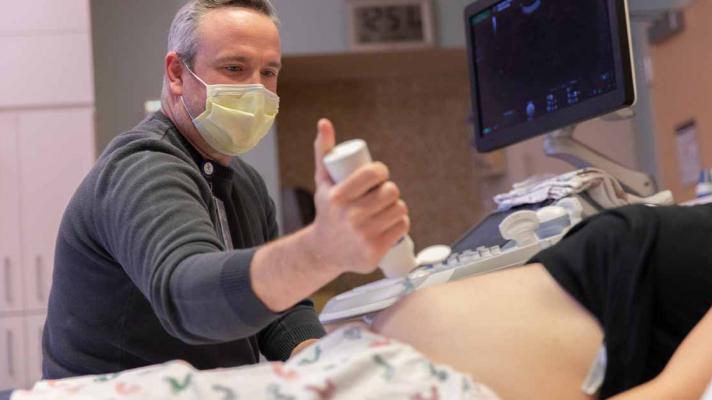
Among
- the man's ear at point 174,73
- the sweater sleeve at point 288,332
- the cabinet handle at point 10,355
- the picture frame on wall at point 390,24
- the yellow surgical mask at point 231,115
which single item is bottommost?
the cabinet handle at point 10,355

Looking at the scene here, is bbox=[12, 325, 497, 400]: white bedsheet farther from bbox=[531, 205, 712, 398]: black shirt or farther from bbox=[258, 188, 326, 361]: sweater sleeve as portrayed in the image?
bbox=[258, 188, 326, 361]: sweater sleeve

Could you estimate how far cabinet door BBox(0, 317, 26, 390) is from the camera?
328 centimetres

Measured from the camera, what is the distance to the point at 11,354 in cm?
329

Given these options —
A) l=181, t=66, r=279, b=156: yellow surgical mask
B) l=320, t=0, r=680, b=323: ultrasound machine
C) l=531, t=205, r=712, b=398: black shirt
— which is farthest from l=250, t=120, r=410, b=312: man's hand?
l=181, t=66, r=279, b=156: yellow surgical mask

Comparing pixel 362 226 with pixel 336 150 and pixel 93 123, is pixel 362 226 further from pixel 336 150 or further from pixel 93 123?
pixel 93 123

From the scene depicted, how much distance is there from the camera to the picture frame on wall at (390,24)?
13.2ft

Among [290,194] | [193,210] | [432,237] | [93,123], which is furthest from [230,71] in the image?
[432,237]

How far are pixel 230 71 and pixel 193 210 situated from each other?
1.64ft

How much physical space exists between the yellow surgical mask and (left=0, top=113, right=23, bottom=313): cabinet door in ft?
6.81

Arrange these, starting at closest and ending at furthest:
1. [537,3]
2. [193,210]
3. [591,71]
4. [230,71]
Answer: [193,210], [230,71], [591,71], [537,3]

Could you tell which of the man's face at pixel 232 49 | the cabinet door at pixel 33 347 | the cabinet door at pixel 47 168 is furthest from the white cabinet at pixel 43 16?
the man's face at pixel 232 49

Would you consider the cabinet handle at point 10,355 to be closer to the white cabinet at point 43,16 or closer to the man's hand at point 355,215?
the white cabinet at point 43,16

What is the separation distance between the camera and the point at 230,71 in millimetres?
1531

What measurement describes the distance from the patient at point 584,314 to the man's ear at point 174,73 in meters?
0.70
